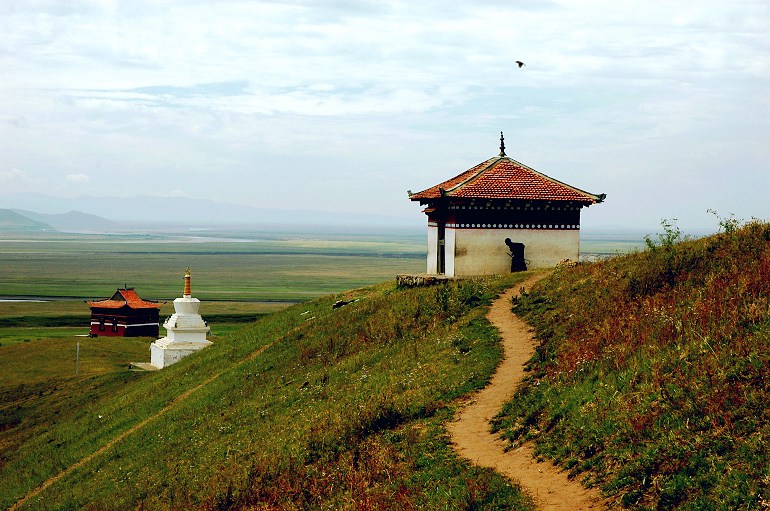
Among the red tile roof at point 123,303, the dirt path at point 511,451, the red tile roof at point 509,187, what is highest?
the red tile roof at point 509,187

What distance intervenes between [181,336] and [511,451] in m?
32.6

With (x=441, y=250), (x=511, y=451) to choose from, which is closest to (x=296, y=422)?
(x=511, y=451)

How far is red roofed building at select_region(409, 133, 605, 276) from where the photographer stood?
34.4 meters

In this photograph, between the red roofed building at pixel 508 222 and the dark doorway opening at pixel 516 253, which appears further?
the dark doorway opening at pixel 516 253

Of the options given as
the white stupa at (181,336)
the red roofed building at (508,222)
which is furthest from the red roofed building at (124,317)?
the red roofed building at (508,222)

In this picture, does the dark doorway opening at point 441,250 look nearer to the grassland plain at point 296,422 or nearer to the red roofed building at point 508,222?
the red roofed building at point 508,222

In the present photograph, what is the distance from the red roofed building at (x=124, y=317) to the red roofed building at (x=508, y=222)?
118 feet

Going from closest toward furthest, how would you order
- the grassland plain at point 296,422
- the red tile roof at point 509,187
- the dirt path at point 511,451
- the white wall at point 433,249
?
the dirt path at point 511,451, the grassland plain at point 296,422, the red tile roof at point 509,187, the white wall at point 433,249

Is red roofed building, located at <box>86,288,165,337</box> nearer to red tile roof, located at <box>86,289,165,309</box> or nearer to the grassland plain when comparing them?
red tile roof, located at <box>86,289,165,309</box>

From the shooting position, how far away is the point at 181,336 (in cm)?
4456

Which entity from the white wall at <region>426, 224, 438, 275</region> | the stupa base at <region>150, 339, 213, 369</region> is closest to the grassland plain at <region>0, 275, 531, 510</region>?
the white wall at <region>426, 224, 438, 275</region>

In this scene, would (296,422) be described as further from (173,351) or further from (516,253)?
(173,351)

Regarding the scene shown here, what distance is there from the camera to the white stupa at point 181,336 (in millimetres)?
44062

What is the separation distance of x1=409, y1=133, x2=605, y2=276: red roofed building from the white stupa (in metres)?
15.7
